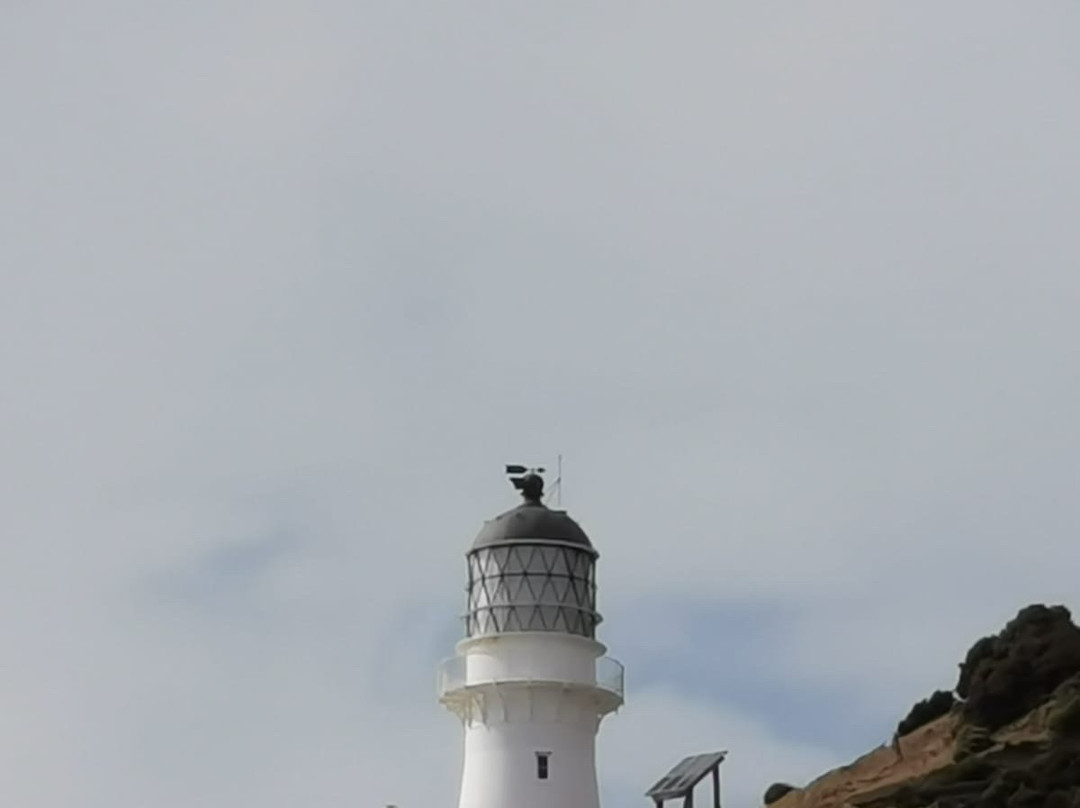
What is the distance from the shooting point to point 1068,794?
42.2 m

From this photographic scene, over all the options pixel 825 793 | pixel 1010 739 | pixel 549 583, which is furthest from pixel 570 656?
pixel 1010 739

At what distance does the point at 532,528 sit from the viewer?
50.6 m

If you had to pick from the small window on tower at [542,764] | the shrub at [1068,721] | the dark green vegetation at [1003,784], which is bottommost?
the dark green vegetation at [1003,784]

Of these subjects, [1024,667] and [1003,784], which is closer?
[1003,784]

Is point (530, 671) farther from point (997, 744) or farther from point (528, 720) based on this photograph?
point (997, 744)

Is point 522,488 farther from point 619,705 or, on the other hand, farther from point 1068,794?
point 1068,794

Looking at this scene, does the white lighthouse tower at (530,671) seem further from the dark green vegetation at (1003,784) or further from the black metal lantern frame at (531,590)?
the dark green vegetation at (1003,784)

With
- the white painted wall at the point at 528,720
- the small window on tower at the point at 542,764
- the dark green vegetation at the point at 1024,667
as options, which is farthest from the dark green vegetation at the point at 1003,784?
the small window on tower at the point at 542,764

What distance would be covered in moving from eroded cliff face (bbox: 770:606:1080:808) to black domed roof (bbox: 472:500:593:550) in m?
7.43

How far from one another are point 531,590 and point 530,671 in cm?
189

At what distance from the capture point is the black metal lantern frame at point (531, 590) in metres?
50.0

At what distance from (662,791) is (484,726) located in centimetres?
396

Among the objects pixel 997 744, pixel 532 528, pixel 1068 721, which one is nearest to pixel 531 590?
pixel 532 528

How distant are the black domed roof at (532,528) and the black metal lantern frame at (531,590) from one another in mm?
131
